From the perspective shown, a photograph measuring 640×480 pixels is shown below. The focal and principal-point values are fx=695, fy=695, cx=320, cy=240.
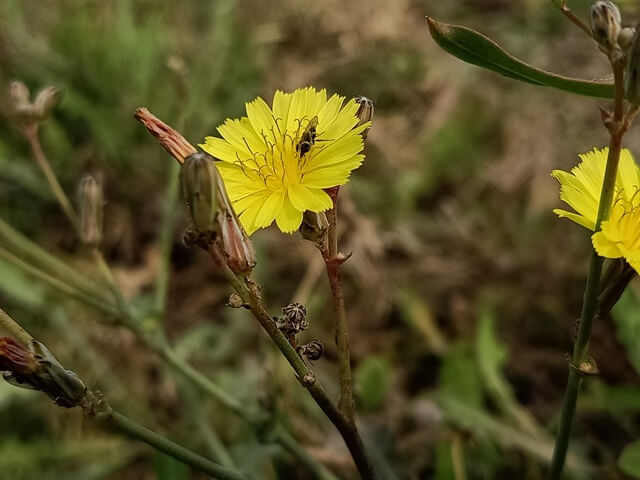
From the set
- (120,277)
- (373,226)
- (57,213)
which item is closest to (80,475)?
(120,277)

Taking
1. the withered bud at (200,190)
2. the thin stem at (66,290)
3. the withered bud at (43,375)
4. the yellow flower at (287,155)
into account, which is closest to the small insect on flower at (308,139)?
the yellow flower at (287,155)

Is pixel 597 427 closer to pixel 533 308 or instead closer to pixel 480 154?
pixel 533 308

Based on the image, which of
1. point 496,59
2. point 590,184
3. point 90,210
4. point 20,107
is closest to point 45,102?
point 20,107

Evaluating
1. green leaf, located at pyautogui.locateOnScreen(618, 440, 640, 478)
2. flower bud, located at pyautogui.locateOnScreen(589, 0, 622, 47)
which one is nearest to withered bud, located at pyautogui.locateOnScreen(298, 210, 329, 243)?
→ flower bud, located at pyautogui.locateOnScreen(589, 0, 622, 47)

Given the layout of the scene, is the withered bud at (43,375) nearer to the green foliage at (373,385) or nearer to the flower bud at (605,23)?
the flower bud at (605,23)

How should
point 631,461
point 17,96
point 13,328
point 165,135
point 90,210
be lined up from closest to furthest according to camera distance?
point 13,328 < point 165,135 < point 631,461 < point 90,210 < point 17,96

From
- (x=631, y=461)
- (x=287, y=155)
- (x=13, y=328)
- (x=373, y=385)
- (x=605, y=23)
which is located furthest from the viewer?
(x=373, y=385)

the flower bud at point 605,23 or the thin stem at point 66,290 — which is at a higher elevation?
the thin stem at point 66,290

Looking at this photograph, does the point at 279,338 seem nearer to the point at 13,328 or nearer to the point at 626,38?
the point at 13,328
